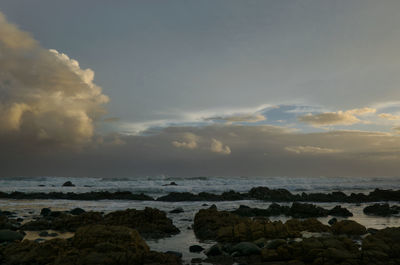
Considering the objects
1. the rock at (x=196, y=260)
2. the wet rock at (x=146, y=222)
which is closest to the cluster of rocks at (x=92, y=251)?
the rock at (x=196, y=260)

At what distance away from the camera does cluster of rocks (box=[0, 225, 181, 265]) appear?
7.37 m

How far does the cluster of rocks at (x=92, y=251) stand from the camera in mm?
7371

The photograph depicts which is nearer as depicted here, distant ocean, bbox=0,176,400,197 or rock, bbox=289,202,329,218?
rock, bbox=289,202,329,218

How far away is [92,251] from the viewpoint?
7.90 metres

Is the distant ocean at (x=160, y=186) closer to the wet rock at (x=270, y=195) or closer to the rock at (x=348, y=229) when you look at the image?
the wet rock at (x=270, y=195)

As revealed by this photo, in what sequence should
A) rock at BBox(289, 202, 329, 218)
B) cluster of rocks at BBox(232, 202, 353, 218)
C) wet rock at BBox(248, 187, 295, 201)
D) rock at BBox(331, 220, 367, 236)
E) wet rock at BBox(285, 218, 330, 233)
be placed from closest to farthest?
rock at BBox(331, 220, 367, 236) < wet rock at BBox(285, 218, 330, 233) < cluster of rocks at BBox(232, 202, 353, 218) < rock at BBox(289, 202, 329, 218) < wet rock at BBox(248, 187, 295, 201)

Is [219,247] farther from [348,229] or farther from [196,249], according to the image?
[348,229]

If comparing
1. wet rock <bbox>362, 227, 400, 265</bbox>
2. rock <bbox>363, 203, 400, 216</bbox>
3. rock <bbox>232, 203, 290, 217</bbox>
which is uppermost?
wet rock <bbox>362, 227, 400, 265</bbox>

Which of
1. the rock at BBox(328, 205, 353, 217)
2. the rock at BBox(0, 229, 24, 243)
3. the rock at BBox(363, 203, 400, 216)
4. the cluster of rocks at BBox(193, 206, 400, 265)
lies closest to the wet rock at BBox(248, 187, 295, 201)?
the rock at BBox(363, 203, 400, 216)

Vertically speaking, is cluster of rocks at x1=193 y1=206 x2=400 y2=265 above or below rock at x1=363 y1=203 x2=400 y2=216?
above

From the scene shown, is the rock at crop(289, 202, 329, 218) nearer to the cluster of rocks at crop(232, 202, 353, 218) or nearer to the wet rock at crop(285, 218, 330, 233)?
the cluster of rocks at crop(232, 202, 353, 218)

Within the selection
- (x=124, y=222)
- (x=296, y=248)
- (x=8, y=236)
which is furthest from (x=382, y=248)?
(x=8, y=236)

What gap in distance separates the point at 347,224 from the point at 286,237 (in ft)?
9.32

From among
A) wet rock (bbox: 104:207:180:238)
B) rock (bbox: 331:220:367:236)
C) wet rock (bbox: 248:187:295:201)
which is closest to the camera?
rock (bbox: 331:220:367:236)
